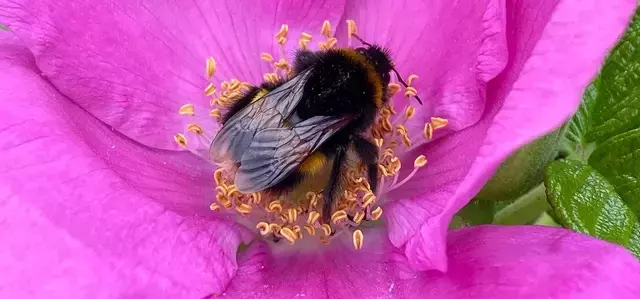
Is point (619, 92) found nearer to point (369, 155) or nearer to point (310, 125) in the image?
point (369, 155)

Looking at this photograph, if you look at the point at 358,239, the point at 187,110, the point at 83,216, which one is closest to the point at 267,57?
the point at 187,110

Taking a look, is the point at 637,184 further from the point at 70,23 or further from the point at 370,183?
the point at 70,23

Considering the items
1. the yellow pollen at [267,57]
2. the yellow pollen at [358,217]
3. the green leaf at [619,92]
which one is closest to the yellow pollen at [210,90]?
the yellow pollen at [267,57]

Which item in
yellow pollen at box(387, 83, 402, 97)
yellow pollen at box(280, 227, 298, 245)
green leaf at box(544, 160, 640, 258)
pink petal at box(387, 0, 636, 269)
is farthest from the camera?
yellow pollen at box(387, 83, 402, 97)

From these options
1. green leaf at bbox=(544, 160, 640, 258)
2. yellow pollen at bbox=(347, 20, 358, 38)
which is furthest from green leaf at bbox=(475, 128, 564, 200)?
yellow pollen at bbox=(347, 20, 358, 38)

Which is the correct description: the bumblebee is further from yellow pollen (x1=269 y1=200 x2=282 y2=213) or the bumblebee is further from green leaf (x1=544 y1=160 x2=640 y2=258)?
green leaf (x1=544 y1=160 x2=640 y2=258)

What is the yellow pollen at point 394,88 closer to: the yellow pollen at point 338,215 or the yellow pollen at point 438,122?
the yellow pollen at point 438,122
